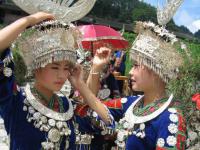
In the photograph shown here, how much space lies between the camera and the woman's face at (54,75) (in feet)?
9.25

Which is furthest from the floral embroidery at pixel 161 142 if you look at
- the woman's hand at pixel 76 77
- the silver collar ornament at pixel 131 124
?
the woman's hand at pixel 76 77

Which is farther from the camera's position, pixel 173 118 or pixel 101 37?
pixel 101 37

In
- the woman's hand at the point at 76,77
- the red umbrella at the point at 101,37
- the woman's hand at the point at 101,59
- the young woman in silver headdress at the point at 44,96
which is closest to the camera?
the young woman in silver headdress at the point at 44,96

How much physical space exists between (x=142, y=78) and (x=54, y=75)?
0.61 metres

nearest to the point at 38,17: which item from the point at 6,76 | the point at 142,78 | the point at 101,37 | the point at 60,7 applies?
the point at 60,7

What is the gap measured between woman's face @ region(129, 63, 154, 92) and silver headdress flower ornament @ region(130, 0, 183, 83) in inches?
1.9

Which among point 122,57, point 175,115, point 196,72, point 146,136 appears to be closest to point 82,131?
point 146,136

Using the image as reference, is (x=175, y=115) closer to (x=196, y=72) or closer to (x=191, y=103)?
(x=191, y=103)

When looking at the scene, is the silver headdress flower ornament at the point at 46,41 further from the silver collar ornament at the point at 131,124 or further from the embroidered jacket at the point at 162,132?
the embroidered jacket at the point at 162,132

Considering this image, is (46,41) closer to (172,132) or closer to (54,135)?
(54,135)

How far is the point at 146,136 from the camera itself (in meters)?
2.76

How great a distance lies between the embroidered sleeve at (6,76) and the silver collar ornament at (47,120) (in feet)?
0.75

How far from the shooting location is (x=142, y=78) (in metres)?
2.92

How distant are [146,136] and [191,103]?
0.38 metres
